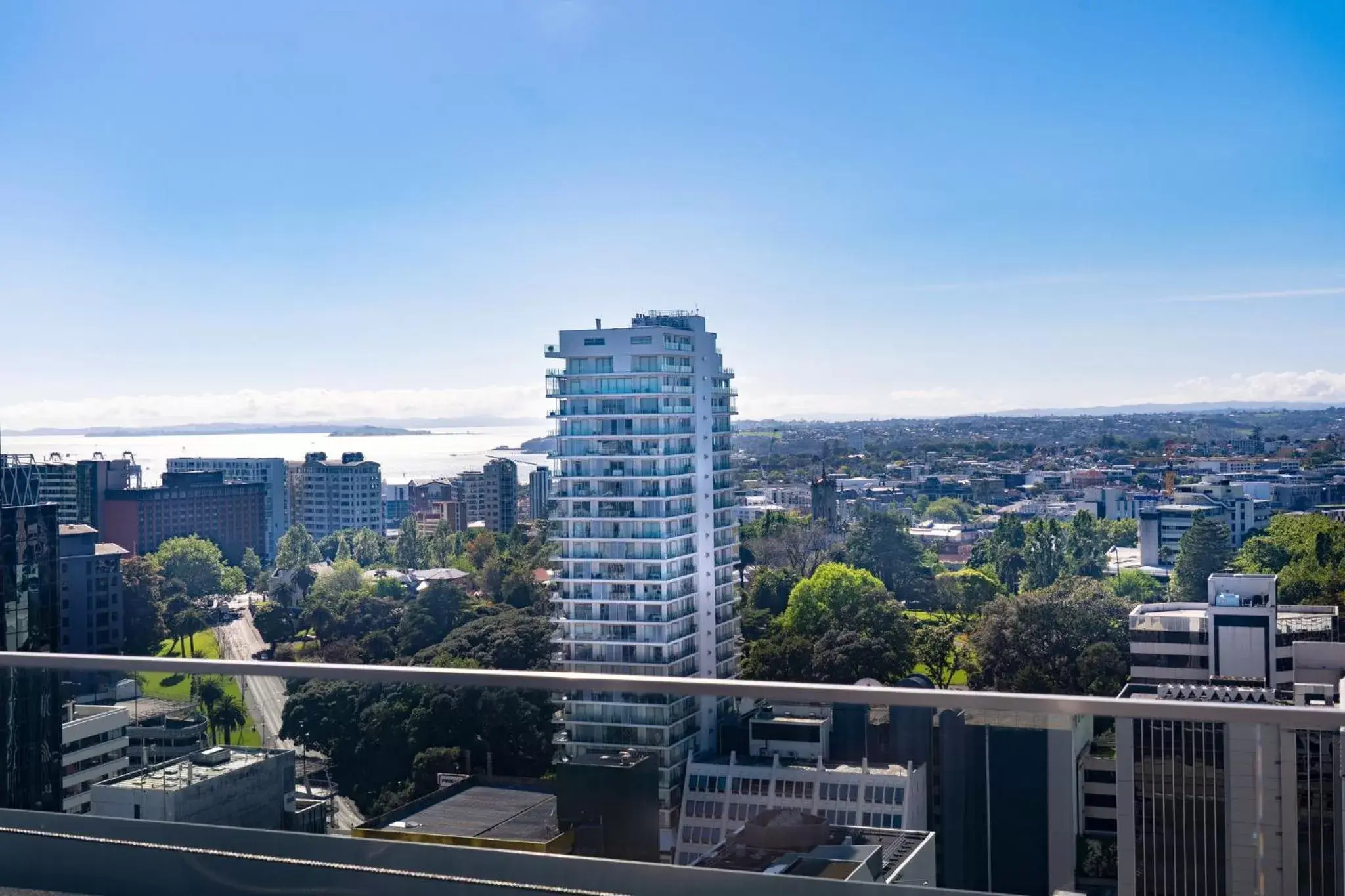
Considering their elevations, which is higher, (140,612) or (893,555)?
(893,555)

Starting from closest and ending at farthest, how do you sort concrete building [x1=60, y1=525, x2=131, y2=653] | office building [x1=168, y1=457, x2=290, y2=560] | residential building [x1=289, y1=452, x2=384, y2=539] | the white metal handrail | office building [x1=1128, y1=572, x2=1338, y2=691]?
1. the white metal handrail
2. office building [x1=1128, y1=572, x2=1338, y2=691]
3. concrete building [x1=60, y1=525, x2=131, y2=653]
4. office building [x1=168, y1=457, x2=290, y2=560]
5. residential building [x1=289, y1=452, x2=384, y2=539]

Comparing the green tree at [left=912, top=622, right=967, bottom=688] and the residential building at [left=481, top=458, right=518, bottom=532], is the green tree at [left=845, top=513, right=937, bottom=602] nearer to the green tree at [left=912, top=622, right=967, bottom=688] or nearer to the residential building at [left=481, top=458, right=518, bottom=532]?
the green tree at [left=912, top=622, right=967, bottom=688]

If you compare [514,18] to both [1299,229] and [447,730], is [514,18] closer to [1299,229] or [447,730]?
A: [447,730]

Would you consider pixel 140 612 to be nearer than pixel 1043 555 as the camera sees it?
Yes

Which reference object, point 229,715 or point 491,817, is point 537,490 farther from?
point 491,817

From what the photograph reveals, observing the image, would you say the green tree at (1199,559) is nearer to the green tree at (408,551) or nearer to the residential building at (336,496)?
the green tree at (408,551)

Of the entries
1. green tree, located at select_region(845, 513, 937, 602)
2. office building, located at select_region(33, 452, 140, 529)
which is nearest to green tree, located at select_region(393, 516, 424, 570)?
office building, located at select_region(33, 452, 140, 529)

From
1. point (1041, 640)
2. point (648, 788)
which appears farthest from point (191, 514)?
point (648, 788)

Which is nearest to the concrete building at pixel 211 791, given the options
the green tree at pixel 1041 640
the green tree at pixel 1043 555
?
the green tree at pixel 1041 640
